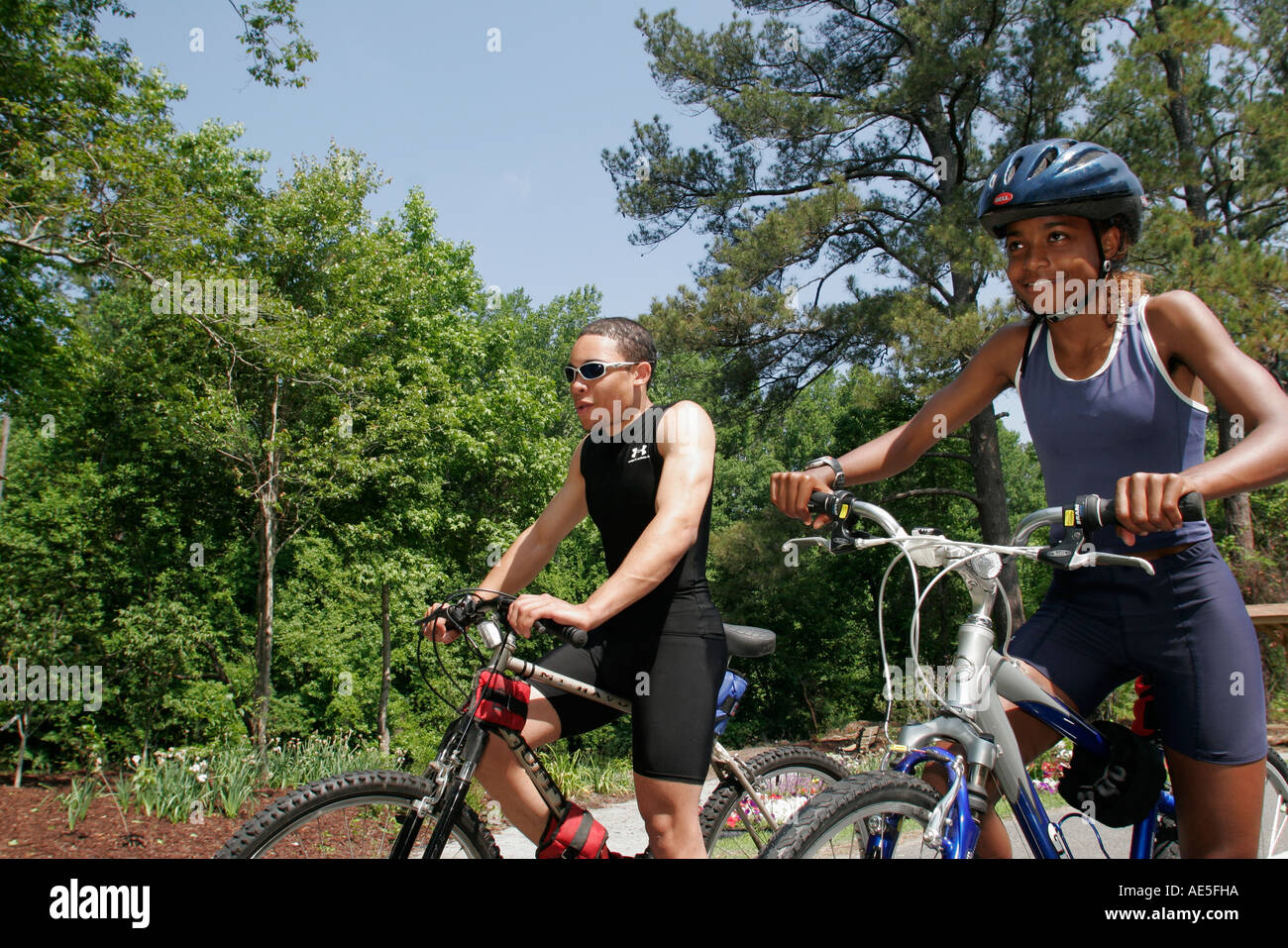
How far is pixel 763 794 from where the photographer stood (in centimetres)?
346

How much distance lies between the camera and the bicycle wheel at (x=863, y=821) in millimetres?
1952

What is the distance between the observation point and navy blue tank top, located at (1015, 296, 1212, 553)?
225 cm

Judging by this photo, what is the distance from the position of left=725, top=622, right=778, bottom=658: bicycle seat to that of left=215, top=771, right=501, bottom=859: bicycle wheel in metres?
0.99

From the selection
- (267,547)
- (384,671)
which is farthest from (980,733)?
(384,671)

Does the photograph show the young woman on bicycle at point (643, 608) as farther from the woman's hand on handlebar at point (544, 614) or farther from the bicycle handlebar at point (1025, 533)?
the bicycle handlebar at point (1025, 533)

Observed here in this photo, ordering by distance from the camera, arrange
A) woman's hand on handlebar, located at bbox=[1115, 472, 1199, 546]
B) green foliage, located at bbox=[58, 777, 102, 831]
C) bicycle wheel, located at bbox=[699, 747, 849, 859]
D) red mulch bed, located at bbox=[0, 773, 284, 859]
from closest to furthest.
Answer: woman's hand on handlebar, located at bbox=[1115, 472, 1199, 546] < bicycle wheel, located at bbox=[699, 747, 849, 859] < red mulch bed, located at bbox=[0, 773, 284, 859] < green foliage, located at bbox=[58, 777, 102, 831]

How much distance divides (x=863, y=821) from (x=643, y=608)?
100 centimetres

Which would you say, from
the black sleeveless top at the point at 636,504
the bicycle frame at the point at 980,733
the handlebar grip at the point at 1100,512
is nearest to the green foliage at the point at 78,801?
the black sleeveless top at the point at 636,504

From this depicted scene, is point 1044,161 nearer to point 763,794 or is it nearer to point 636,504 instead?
point 636,504

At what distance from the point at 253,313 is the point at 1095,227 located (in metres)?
12.5

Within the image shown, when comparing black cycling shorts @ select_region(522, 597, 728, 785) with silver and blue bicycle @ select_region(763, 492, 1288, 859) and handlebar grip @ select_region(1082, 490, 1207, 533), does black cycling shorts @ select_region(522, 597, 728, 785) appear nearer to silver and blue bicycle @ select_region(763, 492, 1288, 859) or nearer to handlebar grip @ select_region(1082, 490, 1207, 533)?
silver and blue bicycle @ select_region(763, 492, 1288, 859)

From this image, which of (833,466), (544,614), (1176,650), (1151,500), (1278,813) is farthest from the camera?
(1278,813)

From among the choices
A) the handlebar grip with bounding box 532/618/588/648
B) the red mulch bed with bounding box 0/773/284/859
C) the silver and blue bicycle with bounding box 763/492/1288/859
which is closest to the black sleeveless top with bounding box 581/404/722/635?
the handlebar grip with bounding box 532/618/588/648

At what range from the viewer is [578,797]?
1034 centimetres
